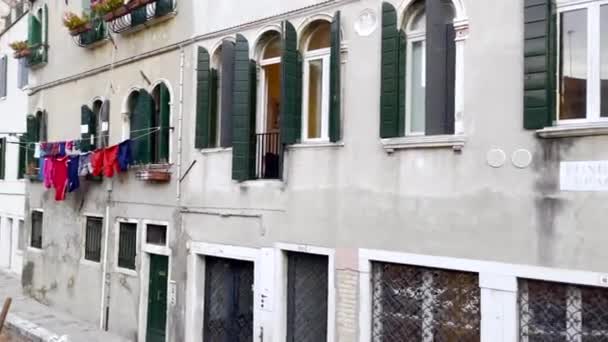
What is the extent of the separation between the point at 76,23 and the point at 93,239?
451 cm

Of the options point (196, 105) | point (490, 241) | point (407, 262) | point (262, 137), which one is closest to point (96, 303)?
point (196, 105)

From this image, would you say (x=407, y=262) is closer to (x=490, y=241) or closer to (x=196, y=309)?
(x=490, y=241)

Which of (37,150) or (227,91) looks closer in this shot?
(227,91)

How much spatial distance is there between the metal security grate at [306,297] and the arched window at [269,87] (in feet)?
6.32

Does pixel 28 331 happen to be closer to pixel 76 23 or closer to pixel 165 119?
pixel 165 119

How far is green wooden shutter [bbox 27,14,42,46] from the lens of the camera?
16.6 m

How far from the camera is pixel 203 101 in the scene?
10328 millimetres

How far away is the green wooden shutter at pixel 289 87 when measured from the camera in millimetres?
8625

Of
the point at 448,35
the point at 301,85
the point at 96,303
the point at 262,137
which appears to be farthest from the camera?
the point at 96,303

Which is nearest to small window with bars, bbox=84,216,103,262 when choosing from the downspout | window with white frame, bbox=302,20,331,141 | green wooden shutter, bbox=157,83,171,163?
green wooden shutter, bbox=157,83,171,163

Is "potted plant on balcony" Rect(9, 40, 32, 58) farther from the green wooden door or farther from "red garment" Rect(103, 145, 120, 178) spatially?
the green wooden door

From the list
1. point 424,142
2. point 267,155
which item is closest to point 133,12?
point 267,155

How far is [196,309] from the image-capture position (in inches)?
408

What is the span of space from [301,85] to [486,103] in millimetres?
2797
